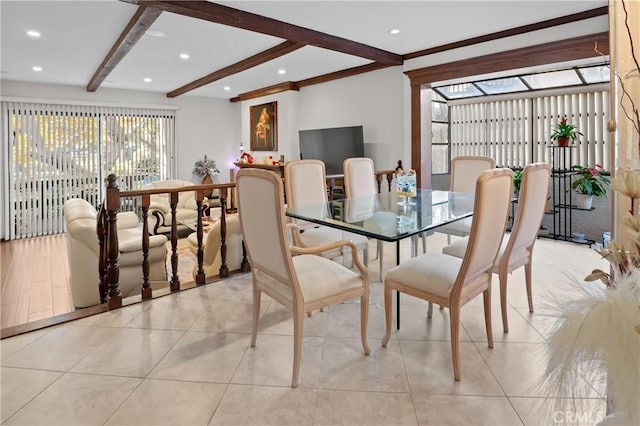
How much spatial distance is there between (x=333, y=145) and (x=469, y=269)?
4.50 meters

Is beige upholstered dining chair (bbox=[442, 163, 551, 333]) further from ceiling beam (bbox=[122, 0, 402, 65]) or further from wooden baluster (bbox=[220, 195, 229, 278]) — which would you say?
ceiling beam (bbox=[122, 0, 402, 65])

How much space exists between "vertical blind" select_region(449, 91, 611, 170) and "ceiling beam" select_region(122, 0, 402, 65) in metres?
2.93

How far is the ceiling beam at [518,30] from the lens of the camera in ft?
11.9

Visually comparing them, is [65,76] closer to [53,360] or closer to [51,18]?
[51,18]

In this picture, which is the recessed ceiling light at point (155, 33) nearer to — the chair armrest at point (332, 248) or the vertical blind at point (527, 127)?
the chair armrest at point (332, 248)

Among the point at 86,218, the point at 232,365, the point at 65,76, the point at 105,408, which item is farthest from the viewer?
the point at 65,76

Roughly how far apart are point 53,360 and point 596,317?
2473 mm

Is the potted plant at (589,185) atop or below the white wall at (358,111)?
below

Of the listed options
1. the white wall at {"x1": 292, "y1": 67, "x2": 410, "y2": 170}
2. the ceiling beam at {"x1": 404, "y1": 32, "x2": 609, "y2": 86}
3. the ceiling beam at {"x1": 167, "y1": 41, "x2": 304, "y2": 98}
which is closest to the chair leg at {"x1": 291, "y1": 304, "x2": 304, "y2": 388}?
the ceiling beam at {"x1": 167, "y1": 41, "x2": 304, "y2": 98}

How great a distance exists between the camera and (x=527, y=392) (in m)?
1.79

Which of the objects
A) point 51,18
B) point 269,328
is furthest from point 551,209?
point 51,18

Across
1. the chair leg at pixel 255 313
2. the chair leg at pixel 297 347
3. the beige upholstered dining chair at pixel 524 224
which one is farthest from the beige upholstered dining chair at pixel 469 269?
the chair leg at pixel 255 313

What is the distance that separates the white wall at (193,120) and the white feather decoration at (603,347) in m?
8.39

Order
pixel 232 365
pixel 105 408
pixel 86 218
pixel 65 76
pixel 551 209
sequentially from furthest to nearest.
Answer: pixel 65 76 → pixel 551 209 → pixel 86 218 → pixel 232 365 → pixel 105 408
